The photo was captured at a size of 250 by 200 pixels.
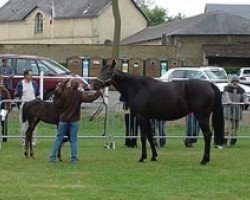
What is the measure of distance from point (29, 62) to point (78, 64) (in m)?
23.2

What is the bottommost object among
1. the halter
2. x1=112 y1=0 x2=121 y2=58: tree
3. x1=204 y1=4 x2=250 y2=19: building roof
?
the halter

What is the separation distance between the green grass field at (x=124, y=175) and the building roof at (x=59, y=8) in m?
61.9

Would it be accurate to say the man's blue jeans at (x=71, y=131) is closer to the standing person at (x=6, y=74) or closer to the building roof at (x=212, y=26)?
the standing person at (x=6, y=74)

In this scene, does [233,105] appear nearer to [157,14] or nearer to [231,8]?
[231,8]

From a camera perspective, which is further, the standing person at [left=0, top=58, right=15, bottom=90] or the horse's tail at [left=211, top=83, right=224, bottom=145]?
the standing person at [left=0, top=58, right=15, bottom=90]

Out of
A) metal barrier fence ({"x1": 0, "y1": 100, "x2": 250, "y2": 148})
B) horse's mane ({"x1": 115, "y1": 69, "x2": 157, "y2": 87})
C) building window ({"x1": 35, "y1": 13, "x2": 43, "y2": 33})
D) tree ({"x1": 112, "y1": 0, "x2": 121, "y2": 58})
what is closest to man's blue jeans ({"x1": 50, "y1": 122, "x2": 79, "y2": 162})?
horse's mane ({"x1": 115, "y1": 69, "x2": 157, "y2": 87})

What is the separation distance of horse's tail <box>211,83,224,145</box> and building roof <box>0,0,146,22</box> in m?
63.8

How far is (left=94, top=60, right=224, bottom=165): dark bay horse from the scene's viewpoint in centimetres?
1611

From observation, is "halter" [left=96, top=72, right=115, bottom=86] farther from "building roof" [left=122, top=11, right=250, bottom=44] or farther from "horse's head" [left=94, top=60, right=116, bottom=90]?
"building roof" [left=122, top=11, right=250, bottom=44]

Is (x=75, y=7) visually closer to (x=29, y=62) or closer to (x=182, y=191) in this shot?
(x=29, y=62)

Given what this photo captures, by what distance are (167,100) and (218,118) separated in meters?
1.19

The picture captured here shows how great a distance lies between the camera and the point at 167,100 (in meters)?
16.3

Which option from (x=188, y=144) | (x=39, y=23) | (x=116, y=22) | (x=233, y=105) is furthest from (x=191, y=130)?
(x=39, y=23)

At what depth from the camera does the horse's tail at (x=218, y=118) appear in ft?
53.5
